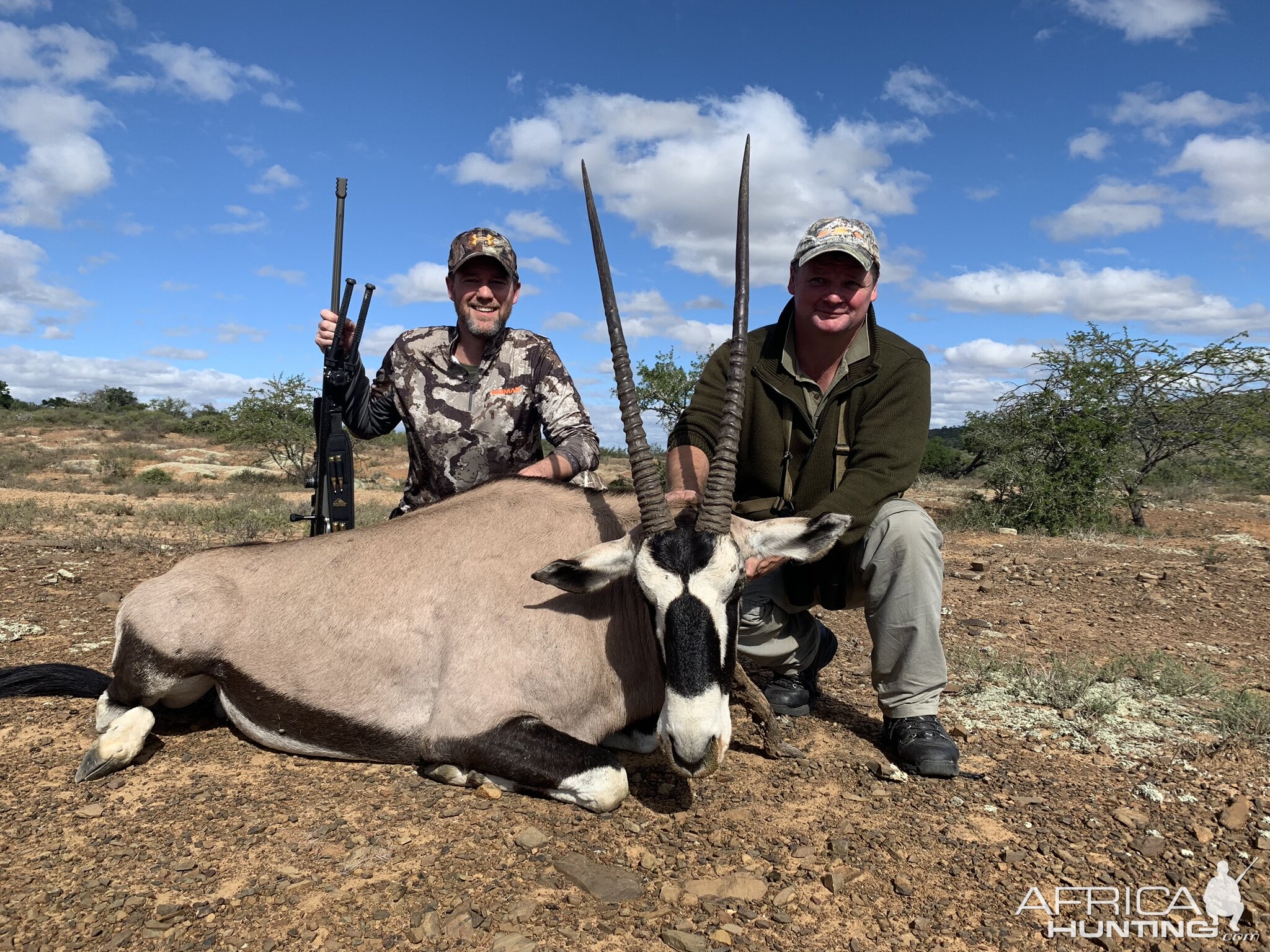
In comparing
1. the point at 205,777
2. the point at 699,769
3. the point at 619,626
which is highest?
the point at 619,626

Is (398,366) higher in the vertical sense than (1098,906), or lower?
higher

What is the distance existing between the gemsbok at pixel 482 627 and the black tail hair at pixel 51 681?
42 centimetres

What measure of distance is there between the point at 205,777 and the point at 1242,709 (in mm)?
5526

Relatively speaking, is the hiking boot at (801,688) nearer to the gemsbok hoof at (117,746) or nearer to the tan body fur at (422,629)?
the tan body fur at (422,629)

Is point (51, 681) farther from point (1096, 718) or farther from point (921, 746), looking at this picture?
point (1096, 718)

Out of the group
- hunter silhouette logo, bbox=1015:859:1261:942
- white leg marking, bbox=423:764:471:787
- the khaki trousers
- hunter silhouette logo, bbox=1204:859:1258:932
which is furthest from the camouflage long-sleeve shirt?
hunter silhouette logo, bbox=1204:859:1258:932

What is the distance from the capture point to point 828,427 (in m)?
4.70

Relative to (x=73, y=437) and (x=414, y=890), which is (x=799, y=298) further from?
(x=73, y=437)

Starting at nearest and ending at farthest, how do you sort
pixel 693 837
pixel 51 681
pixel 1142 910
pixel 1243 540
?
pixel 1142 910, pixel 693 837, pixel 51 681, pixel 1243 540

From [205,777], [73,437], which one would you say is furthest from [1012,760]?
[73,437]

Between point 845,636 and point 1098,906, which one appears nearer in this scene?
point 1098,906

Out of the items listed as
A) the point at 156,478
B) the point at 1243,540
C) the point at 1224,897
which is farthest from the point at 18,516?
the point at 1243,540

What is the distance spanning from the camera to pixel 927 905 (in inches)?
113

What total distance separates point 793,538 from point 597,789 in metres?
1.45
